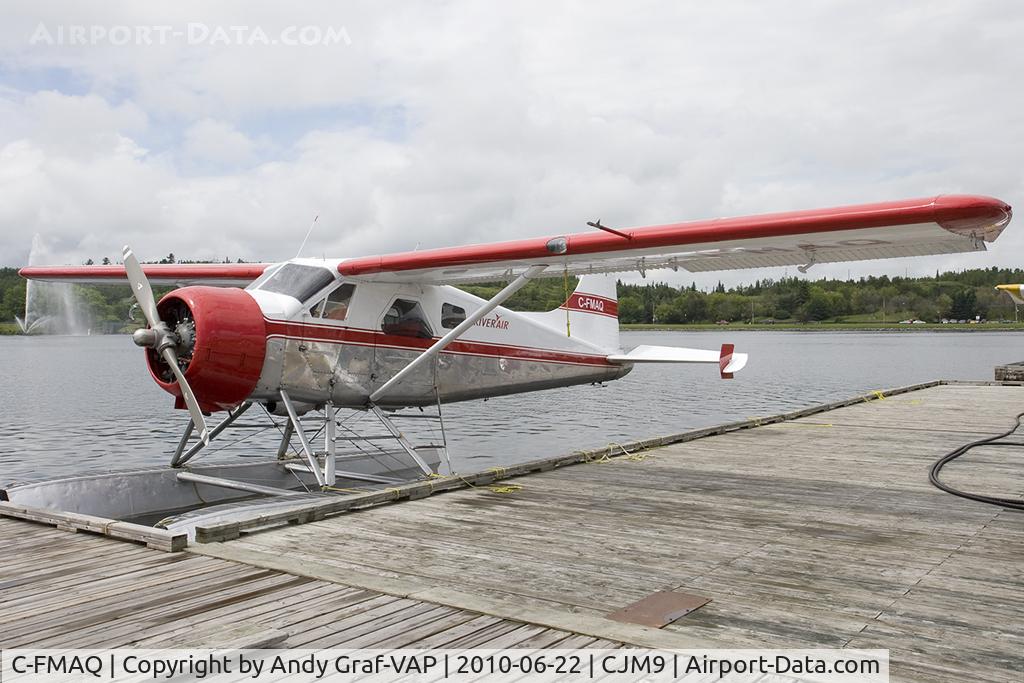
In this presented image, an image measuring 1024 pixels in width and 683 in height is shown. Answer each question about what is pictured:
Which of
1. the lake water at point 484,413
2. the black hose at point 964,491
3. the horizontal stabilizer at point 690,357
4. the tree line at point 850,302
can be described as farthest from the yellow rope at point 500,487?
the tree line at point 850,302

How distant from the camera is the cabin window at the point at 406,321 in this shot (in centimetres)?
877

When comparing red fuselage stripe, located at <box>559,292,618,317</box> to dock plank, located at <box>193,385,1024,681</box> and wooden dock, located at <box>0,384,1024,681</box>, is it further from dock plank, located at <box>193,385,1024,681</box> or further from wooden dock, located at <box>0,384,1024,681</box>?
wooden dock, located at <box>0,384,1024,681</box>

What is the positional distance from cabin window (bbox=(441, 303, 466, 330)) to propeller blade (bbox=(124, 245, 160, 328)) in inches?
125

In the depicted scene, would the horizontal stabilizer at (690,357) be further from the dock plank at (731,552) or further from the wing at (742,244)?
the dock plank at (731,552)

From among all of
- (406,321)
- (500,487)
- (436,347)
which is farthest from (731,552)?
(406,321)

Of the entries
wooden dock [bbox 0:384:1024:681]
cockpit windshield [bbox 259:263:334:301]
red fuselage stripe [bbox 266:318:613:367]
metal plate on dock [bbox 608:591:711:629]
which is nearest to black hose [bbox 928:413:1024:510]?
wooden dock [bbox 0:384:1024:681]

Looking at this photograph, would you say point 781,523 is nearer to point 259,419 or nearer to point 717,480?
point 717,480

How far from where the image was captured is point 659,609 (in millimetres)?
3562

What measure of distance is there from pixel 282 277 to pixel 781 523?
208 inches

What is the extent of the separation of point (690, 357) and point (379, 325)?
4614 millimetres

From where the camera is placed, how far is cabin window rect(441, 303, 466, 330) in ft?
30.6

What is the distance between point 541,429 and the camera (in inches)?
759

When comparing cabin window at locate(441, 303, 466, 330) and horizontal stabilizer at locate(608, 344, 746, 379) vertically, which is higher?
cabin window at locate(441, 303, 466, 330)

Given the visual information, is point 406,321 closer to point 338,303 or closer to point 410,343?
point 410,343
